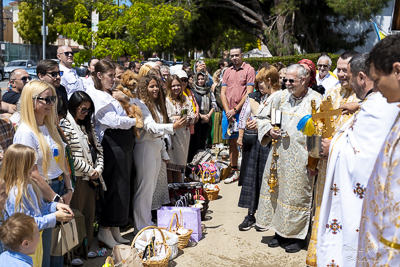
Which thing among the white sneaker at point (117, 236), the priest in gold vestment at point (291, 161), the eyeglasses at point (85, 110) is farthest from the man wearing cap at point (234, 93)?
the eyeglasses at point (85, 110)

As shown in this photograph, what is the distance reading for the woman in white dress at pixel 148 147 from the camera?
5727mm

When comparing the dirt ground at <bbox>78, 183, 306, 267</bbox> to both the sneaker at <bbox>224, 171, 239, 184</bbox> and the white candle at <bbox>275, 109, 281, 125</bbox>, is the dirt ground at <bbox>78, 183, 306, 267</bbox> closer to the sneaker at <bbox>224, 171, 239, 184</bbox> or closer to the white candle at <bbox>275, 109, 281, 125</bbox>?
the white candle at <bbox>275, 109, 281, 125</bbox>

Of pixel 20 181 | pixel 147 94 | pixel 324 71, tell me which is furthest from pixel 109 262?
pixel 324 71

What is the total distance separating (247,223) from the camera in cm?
633

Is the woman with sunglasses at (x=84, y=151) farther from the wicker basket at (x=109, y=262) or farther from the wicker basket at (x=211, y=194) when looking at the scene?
the wicker basket at (x=211, y=194)

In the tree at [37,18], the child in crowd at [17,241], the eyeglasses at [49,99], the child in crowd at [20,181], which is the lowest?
the child in crowd at [17,241]

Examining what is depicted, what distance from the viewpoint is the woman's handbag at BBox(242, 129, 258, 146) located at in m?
6.46

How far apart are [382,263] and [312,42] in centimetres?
1773

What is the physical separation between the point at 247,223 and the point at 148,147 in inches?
65.2

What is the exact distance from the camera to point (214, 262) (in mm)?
5207

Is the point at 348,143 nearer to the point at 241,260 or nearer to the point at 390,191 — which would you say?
the point at 390,191

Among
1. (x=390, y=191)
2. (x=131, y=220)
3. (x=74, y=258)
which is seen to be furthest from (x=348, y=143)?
(x=131, y=220)

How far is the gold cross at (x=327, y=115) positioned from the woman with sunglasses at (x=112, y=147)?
2.05 metres

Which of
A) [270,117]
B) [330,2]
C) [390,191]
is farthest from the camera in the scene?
[330,2]
